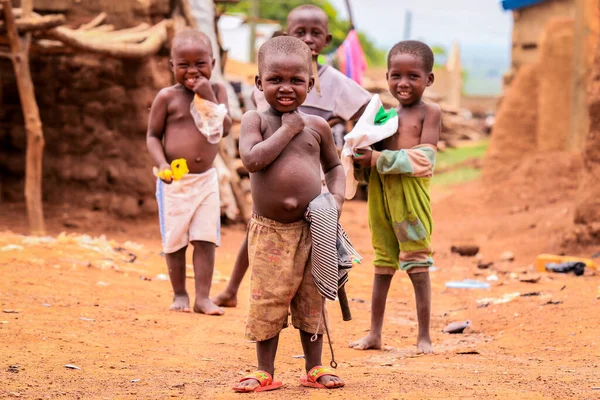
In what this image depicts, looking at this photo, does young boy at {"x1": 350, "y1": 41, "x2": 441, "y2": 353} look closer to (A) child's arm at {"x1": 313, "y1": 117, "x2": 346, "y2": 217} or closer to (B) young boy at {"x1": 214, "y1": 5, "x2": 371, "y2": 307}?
(B) young boy at {"x1": 214, "y1": 5, "x2": 371, "y2": 307}

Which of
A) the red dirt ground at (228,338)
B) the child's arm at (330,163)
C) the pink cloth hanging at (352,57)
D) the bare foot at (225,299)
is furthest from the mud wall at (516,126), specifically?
the child's arm at (330,163)

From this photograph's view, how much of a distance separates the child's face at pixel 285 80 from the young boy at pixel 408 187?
3.12 feet

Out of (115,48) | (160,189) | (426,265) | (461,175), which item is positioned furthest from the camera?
(461,175)

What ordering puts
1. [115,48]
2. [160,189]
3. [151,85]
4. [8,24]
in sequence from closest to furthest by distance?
1. [160,189]
2. [8,24]
3. [115,48]
4. [151,85]

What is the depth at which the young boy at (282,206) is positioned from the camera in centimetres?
369

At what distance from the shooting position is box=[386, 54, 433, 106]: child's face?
15.5 feet

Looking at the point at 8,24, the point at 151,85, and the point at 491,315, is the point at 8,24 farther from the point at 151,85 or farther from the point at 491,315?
the point at 491,315

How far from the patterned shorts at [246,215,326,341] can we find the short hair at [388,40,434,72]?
4.60ft

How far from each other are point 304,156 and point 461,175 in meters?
15.5

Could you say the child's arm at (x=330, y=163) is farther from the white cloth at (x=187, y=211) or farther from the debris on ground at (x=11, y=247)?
the debris on ground at (x=11, y=247)

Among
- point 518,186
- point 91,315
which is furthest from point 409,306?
point 518,186

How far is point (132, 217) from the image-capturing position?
32.8 ft

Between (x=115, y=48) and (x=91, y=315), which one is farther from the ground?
(x=115, y=48)

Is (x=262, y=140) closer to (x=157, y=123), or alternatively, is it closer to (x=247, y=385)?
(x=247, y=385)
